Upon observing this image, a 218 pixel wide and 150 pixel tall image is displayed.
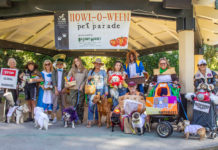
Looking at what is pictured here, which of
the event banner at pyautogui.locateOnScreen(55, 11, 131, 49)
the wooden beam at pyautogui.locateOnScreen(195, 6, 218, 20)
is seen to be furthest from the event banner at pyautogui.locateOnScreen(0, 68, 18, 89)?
the wooden beam at pyautogui.locateOnScreen(195, 6, 218, 20)

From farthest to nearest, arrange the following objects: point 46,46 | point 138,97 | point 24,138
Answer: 1. point 46,46
2. point 138,97
3. point 24,138

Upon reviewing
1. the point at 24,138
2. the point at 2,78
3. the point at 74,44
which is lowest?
the point at 24,138

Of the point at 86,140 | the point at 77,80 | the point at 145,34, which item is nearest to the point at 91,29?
the point at 77,80

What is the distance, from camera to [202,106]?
5859 millimetres

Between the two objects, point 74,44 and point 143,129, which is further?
point 74,44

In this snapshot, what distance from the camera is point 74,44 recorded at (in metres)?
7.24

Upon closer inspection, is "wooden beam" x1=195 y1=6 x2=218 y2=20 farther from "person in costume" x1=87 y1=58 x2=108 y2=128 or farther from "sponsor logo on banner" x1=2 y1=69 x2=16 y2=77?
"sponsor logo on banner" x1=2 y1=69 x2=16 y2=77

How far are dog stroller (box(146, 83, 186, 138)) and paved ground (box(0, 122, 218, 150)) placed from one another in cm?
25

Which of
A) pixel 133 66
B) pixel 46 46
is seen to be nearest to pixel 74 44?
pixel 133 66

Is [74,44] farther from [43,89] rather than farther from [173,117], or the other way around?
[173,117]

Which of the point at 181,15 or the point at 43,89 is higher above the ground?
the point at 181,15

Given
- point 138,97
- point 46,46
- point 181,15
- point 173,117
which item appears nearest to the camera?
point 173,117

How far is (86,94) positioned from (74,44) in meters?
1.60

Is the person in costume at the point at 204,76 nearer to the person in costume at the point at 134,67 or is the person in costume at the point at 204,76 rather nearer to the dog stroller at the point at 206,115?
the dog stroller at the point at 206,115
